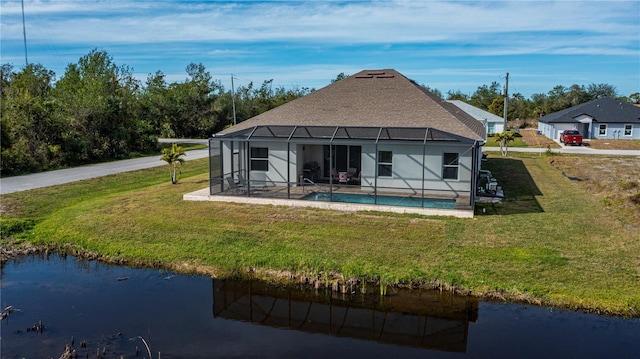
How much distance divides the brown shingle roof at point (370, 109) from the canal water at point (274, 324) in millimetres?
8177

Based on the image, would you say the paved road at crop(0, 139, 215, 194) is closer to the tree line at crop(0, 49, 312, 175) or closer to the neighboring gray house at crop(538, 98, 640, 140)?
the tree line at crop(0, 49, 312, 175)

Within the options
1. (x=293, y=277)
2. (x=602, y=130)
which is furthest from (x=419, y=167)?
(x=602, y=130)

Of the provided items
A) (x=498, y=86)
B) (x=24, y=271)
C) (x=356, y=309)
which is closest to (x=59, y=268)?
(x=24, y=271)

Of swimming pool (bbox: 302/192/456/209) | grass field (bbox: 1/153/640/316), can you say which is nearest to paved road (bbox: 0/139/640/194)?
grass field (bbox: 1/153/640/316)

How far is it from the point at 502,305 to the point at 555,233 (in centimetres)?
437

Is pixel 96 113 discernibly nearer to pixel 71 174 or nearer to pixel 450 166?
pixel 71 174

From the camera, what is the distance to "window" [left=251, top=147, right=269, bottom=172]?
60.2 ft

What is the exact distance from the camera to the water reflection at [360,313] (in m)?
8.44

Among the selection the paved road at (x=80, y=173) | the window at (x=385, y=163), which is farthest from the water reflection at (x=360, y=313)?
the paved road at (x=80, y=173)

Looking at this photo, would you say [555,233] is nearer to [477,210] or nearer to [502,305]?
[477,210]

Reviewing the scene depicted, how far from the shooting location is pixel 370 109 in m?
19.1

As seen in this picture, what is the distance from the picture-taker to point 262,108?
2312 inches

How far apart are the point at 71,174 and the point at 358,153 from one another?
567 inches

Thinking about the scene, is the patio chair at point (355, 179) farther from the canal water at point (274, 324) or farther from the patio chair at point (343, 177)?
the canal water at point (274, 324)
